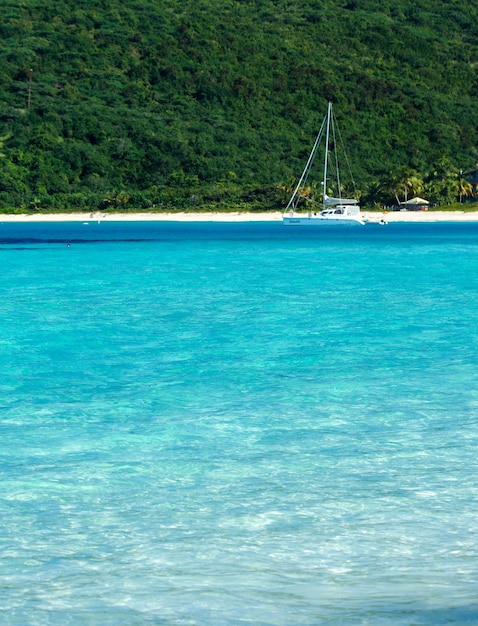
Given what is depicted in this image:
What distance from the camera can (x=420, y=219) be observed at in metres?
109

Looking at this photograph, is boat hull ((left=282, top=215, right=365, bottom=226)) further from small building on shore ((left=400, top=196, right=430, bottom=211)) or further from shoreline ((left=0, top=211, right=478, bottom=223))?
small building on shore ((left=400, top=196, right=430, bottom=211))

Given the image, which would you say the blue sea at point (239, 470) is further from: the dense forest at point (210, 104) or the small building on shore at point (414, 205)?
the dense forest at point (210, 104)

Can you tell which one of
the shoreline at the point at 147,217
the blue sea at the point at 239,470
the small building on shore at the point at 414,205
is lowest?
the shoreline at the point at 147,217

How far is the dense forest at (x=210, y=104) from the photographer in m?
127

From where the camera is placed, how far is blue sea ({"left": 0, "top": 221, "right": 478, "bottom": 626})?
6113 mm

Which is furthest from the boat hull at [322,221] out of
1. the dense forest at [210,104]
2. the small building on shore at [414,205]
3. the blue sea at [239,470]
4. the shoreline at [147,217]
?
the blue sea at [239,470]

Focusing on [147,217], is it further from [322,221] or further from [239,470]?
[239,470]

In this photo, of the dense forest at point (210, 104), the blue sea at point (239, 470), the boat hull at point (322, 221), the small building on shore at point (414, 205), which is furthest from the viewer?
the dense forest at point (210, 104)

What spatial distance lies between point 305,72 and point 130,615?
16585 centimetres

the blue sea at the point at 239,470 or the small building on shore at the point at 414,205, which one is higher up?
the blue sea at the point at 239,470

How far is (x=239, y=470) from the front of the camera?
9.27 metres

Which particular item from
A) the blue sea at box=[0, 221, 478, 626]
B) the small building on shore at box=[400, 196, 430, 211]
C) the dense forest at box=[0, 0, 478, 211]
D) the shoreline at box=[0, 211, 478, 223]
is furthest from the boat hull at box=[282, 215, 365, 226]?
the blue sea at box=[0, 221, 478, 626]

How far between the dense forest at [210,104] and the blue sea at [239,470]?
98.6m

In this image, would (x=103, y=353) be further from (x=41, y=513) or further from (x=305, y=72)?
(x=305, y=72)
